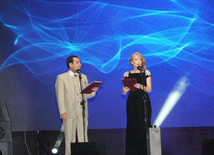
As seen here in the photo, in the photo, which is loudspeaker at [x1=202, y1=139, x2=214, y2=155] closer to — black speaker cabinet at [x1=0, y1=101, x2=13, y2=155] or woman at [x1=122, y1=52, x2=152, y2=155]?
woman at [x1=122, y1=52, x2=152, y2=155]

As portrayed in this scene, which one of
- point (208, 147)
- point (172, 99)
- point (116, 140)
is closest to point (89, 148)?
point (208, 147)

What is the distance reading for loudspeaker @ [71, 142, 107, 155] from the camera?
147 inches

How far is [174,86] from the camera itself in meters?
5.43

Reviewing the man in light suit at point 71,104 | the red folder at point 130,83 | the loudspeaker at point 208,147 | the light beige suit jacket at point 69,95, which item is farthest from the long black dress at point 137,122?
the loudspeaker at point 208,147

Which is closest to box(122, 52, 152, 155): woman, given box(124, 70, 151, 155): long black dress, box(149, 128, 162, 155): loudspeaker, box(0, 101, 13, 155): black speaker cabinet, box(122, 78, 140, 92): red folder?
box(124, 70, 151, 155): long black dress

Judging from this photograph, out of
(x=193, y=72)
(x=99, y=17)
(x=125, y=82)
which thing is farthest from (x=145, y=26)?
(x=125, y=82)

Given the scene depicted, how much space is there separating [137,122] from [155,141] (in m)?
0.54

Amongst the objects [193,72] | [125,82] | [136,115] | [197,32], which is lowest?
[136,115]

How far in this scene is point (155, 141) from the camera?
3.75 metres

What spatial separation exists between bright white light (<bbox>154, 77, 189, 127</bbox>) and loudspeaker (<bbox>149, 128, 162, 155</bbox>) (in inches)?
67.1

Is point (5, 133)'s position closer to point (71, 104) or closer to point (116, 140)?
point (71, 104)

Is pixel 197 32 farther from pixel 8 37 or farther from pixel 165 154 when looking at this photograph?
pixel 8 37

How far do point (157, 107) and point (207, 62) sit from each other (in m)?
1.25

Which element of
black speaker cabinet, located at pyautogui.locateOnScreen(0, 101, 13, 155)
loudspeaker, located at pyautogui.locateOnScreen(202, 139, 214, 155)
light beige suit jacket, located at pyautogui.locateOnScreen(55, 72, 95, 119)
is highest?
light beige suit jacket, located at pyautogui.locateOnScreen(55, 72, 95, 119)
